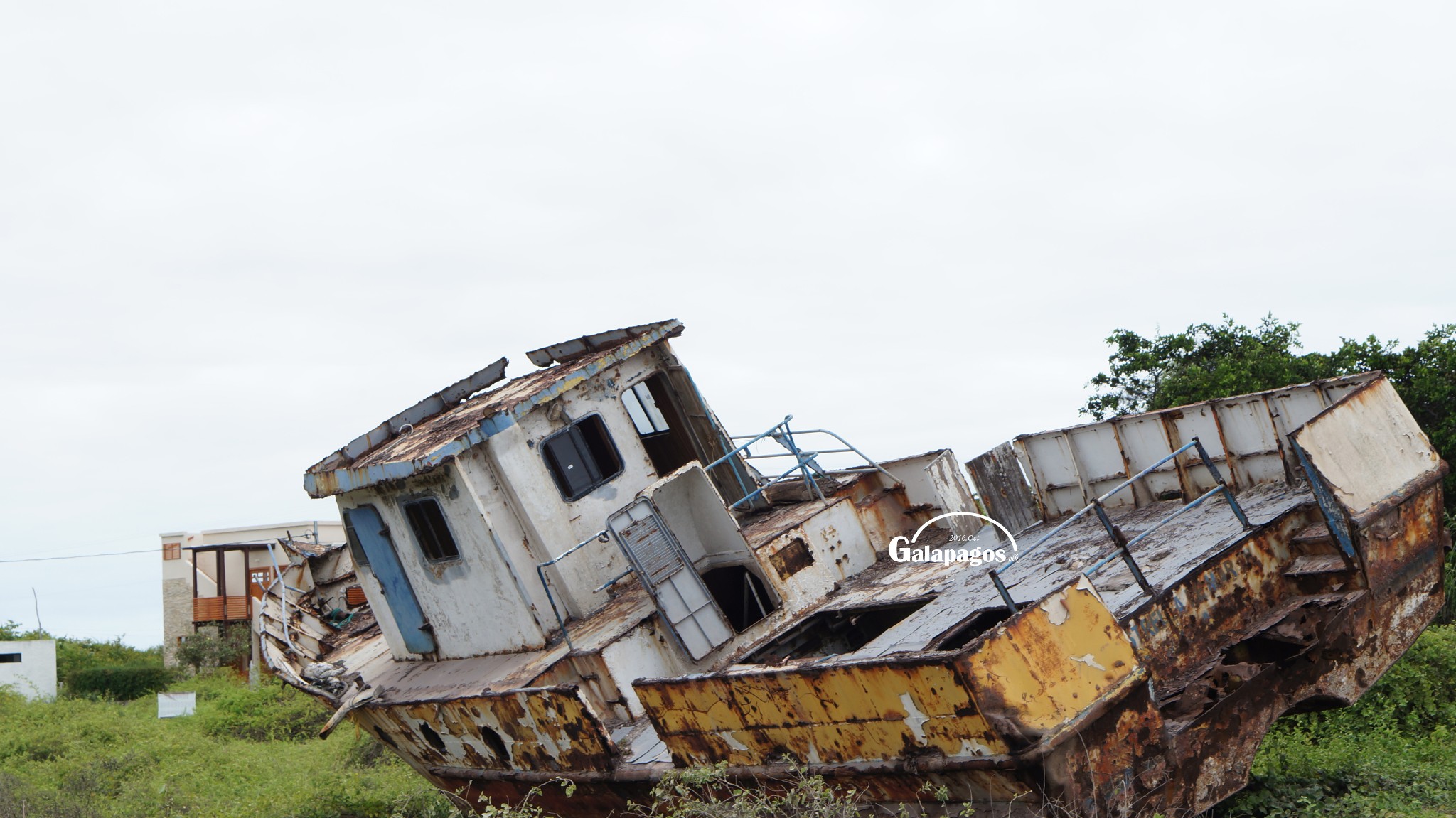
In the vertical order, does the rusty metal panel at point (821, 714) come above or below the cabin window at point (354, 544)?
below

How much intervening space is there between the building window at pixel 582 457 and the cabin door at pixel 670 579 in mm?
1207

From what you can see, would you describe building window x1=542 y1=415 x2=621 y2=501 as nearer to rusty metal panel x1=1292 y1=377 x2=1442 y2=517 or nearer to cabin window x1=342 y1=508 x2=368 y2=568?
cabin window x1=342 y1=508 x2=368 y2=568

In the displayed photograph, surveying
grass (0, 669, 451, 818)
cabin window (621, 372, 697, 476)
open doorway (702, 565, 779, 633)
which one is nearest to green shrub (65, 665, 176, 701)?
grass (0, 669, 451, 818)

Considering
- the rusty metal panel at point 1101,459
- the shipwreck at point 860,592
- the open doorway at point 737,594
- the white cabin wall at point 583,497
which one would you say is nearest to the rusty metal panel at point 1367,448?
the shipwreck at point 860,592

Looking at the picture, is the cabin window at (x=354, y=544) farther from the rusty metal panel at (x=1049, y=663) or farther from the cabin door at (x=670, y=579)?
the rusty metal panel at (x=1049, y=663)

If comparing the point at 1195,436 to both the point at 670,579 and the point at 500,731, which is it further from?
the point at 500,731

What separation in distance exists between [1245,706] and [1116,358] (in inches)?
592

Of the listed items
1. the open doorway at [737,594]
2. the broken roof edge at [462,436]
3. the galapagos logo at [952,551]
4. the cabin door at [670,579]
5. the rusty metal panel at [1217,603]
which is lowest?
the rusty metal panel at [1217,603]

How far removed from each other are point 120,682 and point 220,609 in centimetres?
295

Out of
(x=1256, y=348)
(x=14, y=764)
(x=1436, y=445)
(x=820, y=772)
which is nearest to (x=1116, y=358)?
(x=1256, y=348)

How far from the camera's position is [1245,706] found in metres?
6.79

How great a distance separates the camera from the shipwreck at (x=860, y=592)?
6.22m

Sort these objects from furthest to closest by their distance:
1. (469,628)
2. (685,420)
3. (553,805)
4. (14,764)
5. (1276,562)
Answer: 1. (14,764)
2. (685,420)
3. (469,628)
4. (553,805)
5. (1276,562)

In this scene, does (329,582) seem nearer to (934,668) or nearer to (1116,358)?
(934,668)
